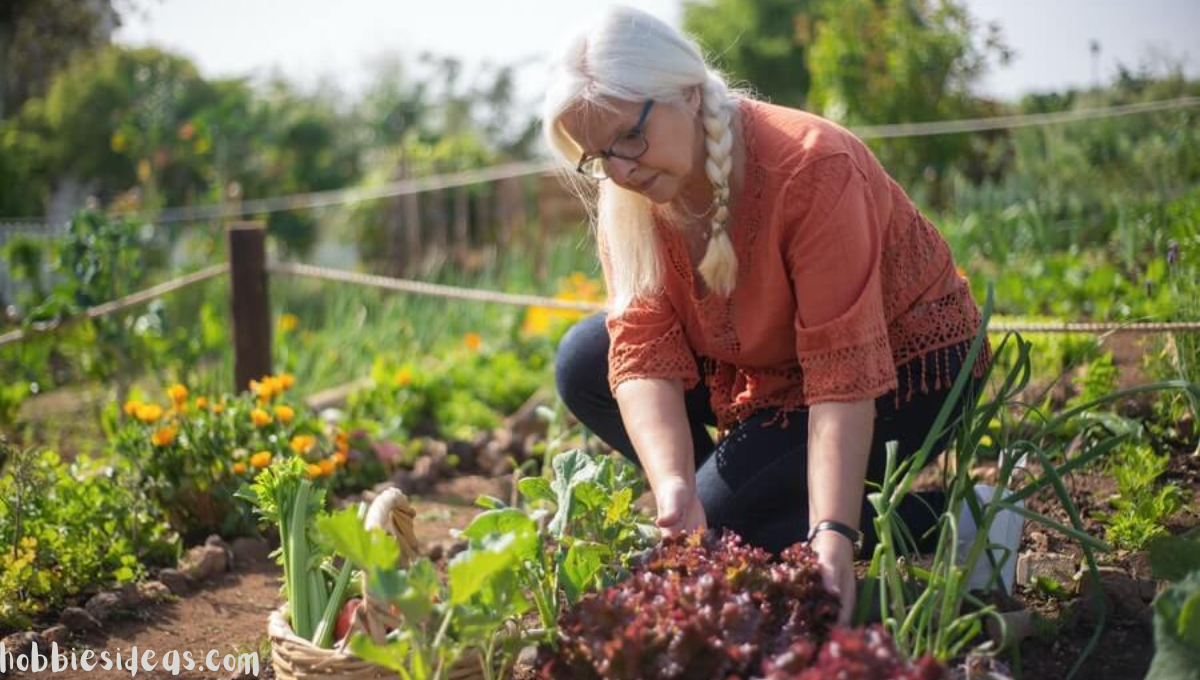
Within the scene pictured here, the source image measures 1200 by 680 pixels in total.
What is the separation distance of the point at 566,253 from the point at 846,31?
11.2 feet

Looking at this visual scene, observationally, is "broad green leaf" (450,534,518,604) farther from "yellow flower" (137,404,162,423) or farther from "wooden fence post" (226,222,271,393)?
"wooden fence post" (226,222,271,393)

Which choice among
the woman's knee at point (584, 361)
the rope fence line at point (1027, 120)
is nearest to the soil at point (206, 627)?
the woman's knee at point (584, 361)

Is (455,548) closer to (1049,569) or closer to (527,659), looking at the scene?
(527,659)

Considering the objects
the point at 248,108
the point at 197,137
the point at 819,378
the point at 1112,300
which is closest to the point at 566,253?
the point at 1112,300

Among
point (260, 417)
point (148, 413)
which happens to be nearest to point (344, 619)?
point (260, 417)

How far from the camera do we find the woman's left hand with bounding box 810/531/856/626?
173cm

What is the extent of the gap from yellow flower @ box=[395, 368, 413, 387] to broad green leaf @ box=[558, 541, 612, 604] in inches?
100

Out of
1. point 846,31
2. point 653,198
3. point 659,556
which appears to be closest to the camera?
point 659,556

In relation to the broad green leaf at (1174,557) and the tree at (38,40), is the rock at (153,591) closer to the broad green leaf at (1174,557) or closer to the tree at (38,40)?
the broad green leaf at (1174,557)

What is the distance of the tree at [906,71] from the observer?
316 inches

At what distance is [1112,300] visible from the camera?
11.7 ft

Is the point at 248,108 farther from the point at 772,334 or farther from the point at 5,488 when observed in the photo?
the point at 772,334

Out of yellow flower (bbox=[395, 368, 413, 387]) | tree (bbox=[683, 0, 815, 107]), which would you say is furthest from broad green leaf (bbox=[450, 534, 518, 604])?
tree (bbox=[683, 0, 815, 107])

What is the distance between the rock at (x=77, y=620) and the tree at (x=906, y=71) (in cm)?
638
